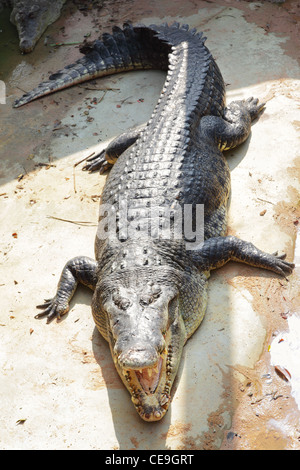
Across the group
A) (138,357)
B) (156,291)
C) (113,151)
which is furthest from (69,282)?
(113,151)

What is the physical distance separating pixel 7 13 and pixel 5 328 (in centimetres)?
629

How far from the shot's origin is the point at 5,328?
3.66 m

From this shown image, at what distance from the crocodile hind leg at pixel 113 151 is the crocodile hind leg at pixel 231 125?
69cm

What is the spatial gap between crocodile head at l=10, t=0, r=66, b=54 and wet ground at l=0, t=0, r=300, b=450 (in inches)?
7.1

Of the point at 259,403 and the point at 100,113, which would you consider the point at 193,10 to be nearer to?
the point at 100,113

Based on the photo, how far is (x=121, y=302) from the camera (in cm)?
297

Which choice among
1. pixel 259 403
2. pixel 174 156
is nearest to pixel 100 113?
pixel 174 156

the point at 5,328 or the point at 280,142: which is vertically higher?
the point at 280,142

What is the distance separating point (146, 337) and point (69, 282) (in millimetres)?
1278

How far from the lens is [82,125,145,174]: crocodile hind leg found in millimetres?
4746

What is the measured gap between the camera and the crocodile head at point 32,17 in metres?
6.94

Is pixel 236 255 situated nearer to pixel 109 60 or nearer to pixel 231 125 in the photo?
pixel 231 125

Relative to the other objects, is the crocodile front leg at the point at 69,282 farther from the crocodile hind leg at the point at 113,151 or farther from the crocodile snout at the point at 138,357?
the crocodile hind leg at the point at 113,151

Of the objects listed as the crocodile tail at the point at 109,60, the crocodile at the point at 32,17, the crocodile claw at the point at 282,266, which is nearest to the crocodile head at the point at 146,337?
the crocodile claw at the point at 282,266
